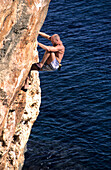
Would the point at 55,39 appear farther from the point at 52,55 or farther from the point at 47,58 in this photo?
the point at 47,58

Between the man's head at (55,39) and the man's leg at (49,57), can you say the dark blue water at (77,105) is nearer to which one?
the man's leg at (49,57)

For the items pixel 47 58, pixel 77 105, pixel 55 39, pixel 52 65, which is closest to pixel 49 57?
pixel 47 58

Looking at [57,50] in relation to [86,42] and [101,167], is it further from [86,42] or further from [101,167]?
[86,42]

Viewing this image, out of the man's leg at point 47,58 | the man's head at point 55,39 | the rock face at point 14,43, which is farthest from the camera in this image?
the man's head at point 55,39

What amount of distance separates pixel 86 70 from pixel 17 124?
17379 mm

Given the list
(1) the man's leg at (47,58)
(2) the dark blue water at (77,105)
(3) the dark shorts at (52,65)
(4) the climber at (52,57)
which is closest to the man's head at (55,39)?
(4) the climber at (52,57)

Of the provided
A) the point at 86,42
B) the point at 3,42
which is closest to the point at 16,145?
the point at 3,42

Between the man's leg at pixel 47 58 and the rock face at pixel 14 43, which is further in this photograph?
the man's leg at pixel 47 58

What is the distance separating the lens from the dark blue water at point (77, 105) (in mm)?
26281

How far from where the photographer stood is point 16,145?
20.1 metres

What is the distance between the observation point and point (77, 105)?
3081cm

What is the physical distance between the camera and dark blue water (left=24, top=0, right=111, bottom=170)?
26.3m

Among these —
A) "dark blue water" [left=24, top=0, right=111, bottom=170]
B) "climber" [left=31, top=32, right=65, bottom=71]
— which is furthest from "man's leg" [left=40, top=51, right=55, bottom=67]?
"dark blue water" [left=24, top=0, right=111, bottom=170]

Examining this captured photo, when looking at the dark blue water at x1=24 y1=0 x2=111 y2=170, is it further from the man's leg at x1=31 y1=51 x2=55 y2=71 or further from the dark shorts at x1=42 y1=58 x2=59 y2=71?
the man's leg at x1=31 y1=51 x2=55 y2=71
